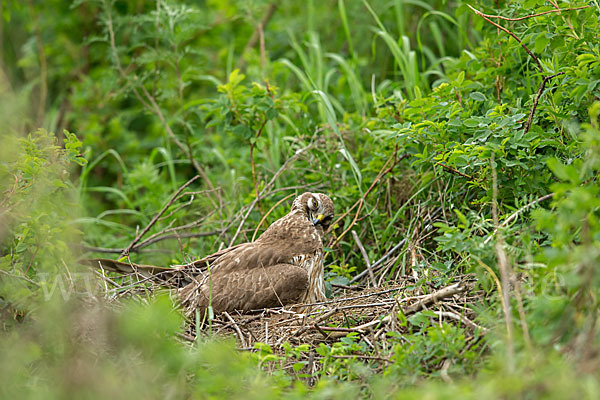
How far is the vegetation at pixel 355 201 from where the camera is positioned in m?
2.69

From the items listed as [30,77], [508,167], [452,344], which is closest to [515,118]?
[508,167]

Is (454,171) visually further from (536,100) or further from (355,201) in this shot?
Answer: (355,201)

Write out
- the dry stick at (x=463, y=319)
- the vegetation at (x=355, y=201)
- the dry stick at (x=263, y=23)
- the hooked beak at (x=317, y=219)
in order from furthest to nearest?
the dry stick at (x=263, y=23) < the hooked beak at (x=317, y=219) < the dry stick at (x=463, y=319) < the vegetation at (x=355, y=201)

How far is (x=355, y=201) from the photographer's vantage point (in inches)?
216

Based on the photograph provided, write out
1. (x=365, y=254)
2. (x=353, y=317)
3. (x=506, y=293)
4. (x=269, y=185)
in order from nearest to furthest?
(x=506, y=293) < (x=353, y=317) < (x=365, y=254) < (x=269, y=185)

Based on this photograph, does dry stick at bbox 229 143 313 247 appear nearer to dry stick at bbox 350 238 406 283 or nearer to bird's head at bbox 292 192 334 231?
bird's head at bbox 292 192 334 231

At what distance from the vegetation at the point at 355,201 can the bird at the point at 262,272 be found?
24 cm

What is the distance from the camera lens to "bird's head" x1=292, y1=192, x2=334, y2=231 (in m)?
4.94

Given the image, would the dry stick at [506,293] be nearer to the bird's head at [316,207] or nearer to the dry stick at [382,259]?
the dry stick at [382,259]

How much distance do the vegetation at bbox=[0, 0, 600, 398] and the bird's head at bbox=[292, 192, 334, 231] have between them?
320 mm

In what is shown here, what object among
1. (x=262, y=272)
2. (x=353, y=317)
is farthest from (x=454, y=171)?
(x=262, y=272)

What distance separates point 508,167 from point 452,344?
1531 mm

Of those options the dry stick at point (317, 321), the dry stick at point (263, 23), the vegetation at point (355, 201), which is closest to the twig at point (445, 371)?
the vegetation at point (355, 201)

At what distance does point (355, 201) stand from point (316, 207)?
0.63 metres
